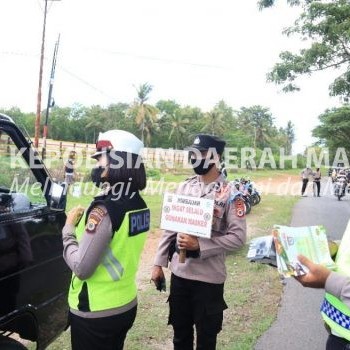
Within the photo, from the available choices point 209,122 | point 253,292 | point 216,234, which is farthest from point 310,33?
point 209,122

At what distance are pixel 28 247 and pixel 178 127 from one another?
71.9 meters

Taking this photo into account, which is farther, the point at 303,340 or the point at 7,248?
the point at 303,340

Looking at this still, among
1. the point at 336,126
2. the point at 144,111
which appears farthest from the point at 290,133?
the point at 336,126

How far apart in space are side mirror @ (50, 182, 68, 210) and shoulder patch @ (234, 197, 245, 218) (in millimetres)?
1227

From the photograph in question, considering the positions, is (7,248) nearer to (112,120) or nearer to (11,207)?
(11,207)

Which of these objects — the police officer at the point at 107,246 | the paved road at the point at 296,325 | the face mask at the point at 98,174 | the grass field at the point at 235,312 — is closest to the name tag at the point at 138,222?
the police officer at the point at 107,246

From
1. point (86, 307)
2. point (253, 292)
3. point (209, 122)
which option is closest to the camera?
point (86, 307)

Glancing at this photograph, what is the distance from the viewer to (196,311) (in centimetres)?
314

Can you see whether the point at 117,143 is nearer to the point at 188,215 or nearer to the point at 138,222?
the point at 138,222

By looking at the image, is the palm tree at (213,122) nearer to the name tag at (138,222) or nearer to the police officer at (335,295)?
the name tag at (138,222)

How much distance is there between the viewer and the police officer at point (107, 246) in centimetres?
227

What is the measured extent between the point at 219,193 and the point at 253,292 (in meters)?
3.10

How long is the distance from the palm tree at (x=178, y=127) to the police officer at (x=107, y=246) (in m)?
70.8

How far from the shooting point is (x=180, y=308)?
320cm
